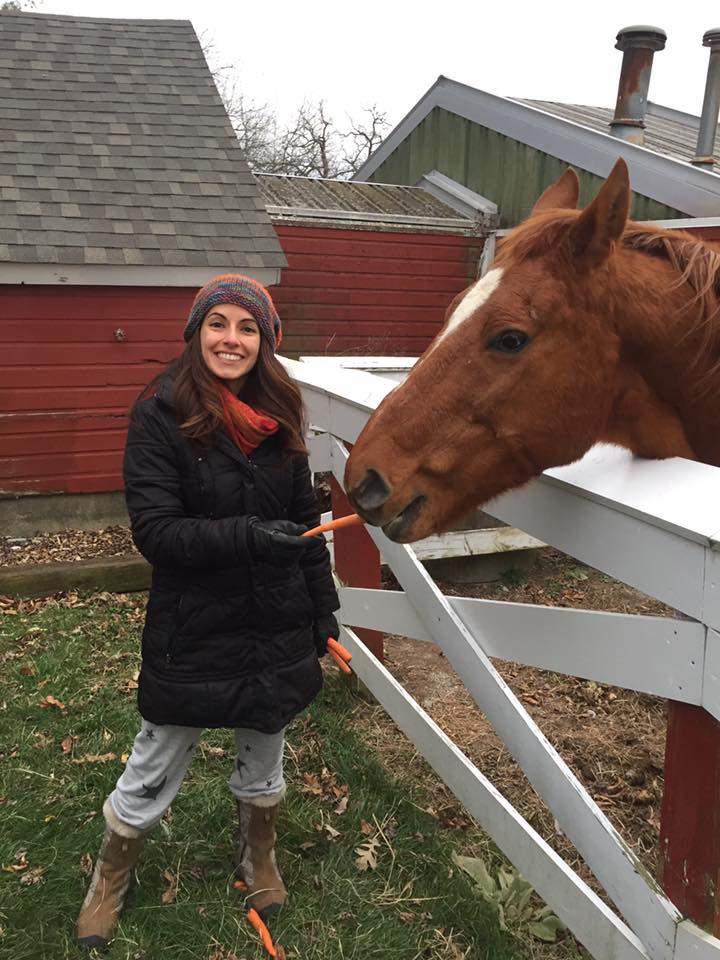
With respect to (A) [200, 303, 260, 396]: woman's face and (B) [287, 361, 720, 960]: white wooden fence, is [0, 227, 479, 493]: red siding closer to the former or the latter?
(B) [287, 361, 720, 960]: white wooden fence

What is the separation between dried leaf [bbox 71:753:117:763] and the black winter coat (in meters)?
1.39

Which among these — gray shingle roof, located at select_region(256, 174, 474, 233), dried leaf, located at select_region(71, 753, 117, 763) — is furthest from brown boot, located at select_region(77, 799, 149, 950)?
gray shingle roof, located at select_region(256, 174, 474, 233)

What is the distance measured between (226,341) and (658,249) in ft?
3.84

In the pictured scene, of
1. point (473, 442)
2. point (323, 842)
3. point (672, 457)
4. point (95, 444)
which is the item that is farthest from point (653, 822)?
Answer: point (95, 444)

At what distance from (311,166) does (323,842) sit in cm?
2924

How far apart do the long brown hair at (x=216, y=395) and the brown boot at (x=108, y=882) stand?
1262 mm

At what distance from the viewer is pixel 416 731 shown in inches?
120

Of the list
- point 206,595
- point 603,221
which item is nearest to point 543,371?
point 603,221

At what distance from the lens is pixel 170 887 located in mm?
2590

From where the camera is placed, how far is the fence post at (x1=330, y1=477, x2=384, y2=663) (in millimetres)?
3742

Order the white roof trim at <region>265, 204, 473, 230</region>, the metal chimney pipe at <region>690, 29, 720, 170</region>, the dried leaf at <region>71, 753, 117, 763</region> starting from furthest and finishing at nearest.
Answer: the white roof trim at <region>265, 204, 473, 230</region>, the metal chimney pipe at <region>690, 29, 720, 170</region>, the dried leaf at <region>71, 753, 117, 763</region>

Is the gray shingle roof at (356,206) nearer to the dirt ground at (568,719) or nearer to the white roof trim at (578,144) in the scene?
the white roof trim at (578,144)

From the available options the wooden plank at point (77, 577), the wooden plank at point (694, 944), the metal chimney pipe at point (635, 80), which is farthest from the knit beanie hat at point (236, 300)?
the metal chimney pipe at point (635, 80)

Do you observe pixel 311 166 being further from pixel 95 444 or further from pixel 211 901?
pixel 211 901
